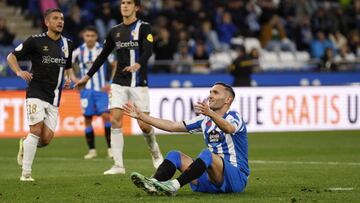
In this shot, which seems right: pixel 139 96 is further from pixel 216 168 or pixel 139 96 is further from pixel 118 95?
pixel 216 168

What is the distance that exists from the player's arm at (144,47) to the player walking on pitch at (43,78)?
40.3 inches

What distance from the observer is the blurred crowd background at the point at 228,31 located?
2959 centimetres

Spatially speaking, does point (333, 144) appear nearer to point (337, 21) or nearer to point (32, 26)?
point (32, 26)

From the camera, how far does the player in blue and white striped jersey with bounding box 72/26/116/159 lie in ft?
63.5

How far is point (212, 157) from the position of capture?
36.2 feet

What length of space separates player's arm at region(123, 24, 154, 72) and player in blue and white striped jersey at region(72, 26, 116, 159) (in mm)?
4418

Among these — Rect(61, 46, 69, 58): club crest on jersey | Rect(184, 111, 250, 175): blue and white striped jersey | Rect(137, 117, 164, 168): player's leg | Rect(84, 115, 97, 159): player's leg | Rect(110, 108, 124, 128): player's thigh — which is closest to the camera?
Rect(184, 111, 250, 175): blue and white striped jersey

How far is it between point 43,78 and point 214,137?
11.5ft

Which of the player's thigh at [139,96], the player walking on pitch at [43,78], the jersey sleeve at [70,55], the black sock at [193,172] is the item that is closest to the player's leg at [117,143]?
the player's thigh at [139,96]

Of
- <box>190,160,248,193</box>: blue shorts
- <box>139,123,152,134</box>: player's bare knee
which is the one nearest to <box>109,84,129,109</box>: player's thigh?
<box>139,123,152,134</box>: player's bare knee

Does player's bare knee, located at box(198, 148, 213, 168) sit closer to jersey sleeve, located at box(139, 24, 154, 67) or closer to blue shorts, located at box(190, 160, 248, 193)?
blue shorts, located at box(190, 160, 248, 193)

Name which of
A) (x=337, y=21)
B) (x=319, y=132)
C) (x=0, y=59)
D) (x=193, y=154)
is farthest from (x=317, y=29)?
(x=193, y=154)

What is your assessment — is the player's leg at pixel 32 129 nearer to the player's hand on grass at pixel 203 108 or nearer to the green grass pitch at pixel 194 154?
the green grass pitch at pixel 194 154

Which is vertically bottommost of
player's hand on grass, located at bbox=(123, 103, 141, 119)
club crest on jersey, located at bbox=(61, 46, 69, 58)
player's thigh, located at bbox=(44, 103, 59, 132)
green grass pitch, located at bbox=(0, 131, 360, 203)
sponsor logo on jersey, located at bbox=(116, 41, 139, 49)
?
green grass pitch, located at bbox=(0, 131, 360, 203)
